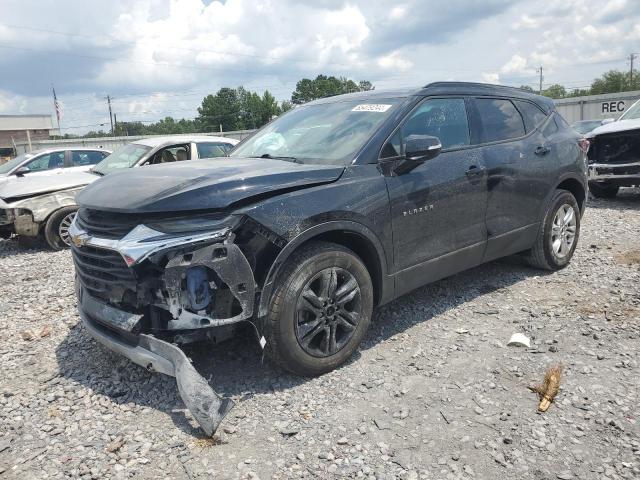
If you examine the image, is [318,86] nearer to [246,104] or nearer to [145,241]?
[246,104]

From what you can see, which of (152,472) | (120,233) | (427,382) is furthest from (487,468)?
(120,233)

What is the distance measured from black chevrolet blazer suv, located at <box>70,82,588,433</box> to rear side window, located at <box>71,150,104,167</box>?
7460 mm

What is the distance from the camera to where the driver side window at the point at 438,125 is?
3848 millimetres

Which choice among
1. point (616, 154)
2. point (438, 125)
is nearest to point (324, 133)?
point (438, 125)

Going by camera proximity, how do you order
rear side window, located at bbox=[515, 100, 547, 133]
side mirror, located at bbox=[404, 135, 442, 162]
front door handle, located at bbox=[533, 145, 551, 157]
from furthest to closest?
rear side window, located at bbox=[515, 100, 547, 133], front door handle, located at bbox=[533, 145, 551, 157], side mirror, located at bbox=[404, 135, 442, 162]

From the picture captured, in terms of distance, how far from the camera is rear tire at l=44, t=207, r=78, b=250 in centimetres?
762

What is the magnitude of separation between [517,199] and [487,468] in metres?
2.85

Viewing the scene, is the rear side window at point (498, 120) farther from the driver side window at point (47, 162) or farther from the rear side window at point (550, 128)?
the driver side window at point (47, 162)

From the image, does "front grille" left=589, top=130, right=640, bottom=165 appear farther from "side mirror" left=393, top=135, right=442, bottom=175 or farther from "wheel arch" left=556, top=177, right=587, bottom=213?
"side mirror" left=393, top=135, right=442, bottom=175

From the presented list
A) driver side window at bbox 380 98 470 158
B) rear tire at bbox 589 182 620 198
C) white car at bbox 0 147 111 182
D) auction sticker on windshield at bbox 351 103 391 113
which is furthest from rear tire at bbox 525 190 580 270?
white car at bbox 0 147 111 182

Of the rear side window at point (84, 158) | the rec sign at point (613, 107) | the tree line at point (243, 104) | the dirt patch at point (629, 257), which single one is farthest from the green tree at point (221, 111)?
the dirt patch at point (629, 257)

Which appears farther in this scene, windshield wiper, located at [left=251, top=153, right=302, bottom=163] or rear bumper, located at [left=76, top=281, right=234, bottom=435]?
windshield wiper, located at [left=251, top=153, right=302, bottom=163]

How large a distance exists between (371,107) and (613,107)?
76.5 feet

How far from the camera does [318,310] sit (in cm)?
336
